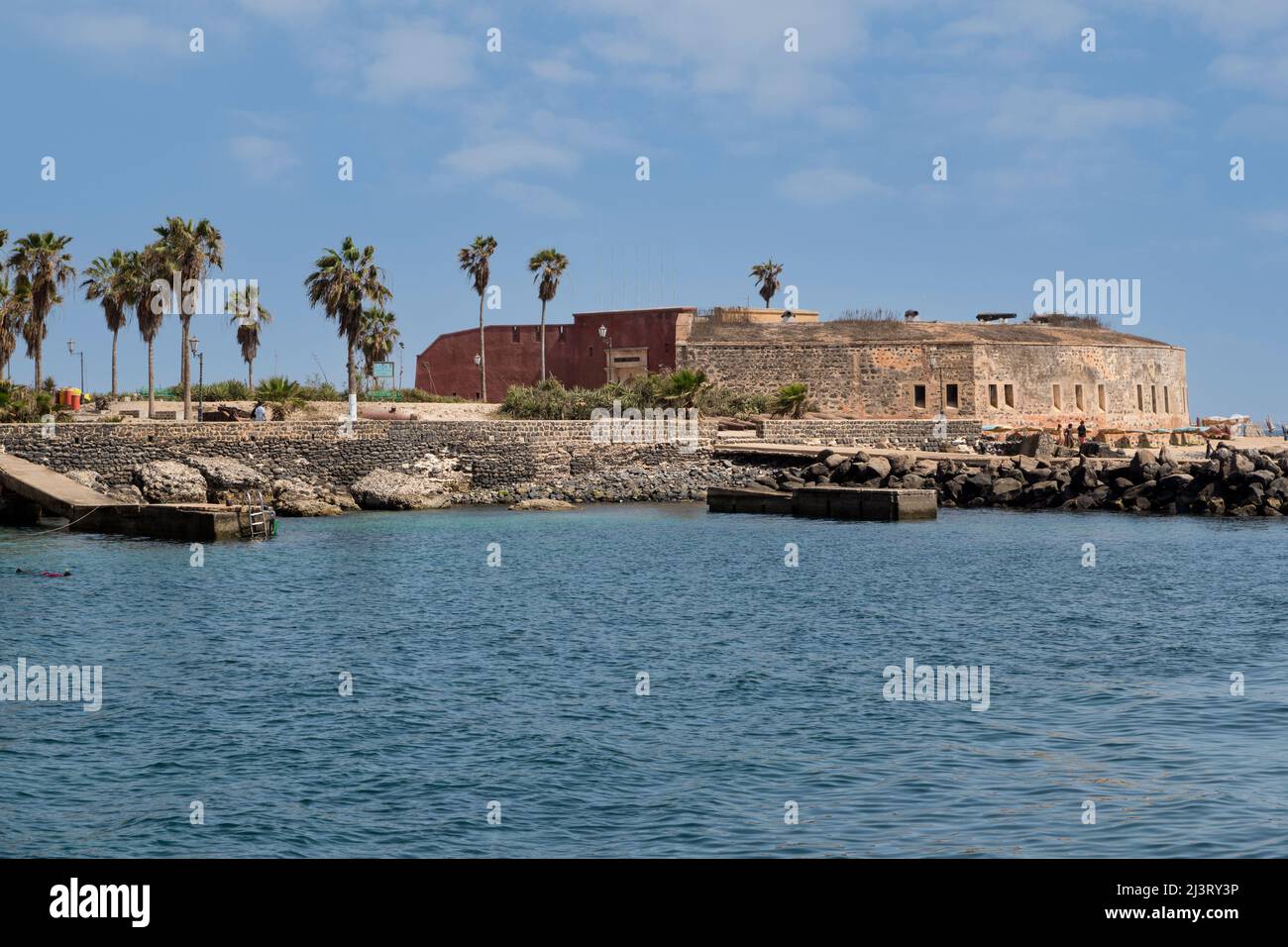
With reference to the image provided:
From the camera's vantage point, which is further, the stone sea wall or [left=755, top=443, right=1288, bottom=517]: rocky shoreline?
[left=755, top=443, right=1288, bottom=517]: rocky shoreline

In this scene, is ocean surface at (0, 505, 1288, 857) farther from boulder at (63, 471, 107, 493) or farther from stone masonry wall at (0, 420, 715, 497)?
stone masonry wall at (0, 420, 715, 497)

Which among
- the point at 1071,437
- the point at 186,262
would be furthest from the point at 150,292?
the point at 1071,437

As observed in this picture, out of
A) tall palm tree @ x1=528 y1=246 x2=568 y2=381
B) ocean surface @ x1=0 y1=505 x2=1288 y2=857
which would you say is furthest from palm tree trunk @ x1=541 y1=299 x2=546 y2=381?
ocean surface @ x1=0 y1=505 x2=1288 y2=857

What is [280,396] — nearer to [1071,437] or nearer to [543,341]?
[543,341]

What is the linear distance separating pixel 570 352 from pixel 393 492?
71.1 ft

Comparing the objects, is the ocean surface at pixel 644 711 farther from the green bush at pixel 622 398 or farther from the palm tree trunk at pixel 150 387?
the green bush at pixel 622 398

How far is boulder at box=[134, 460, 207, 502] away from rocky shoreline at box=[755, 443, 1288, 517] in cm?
Answer: 1895

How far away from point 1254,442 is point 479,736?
52150 millimetres

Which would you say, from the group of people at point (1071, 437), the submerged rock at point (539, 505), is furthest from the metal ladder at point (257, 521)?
the group of people at point (1071, 437)

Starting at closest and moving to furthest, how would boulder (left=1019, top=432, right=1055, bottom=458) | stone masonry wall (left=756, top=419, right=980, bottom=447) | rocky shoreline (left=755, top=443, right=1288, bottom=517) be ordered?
rocky shoreline (left=755, top=443, right=1288, bottom=517), boulder (left=1019, top=432, right=1055, bottom=458), stone masonry wall (left=756, top=419, right=980, bottom=447)

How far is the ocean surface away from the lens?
10.3 metres

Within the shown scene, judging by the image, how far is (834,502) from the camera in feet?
138
